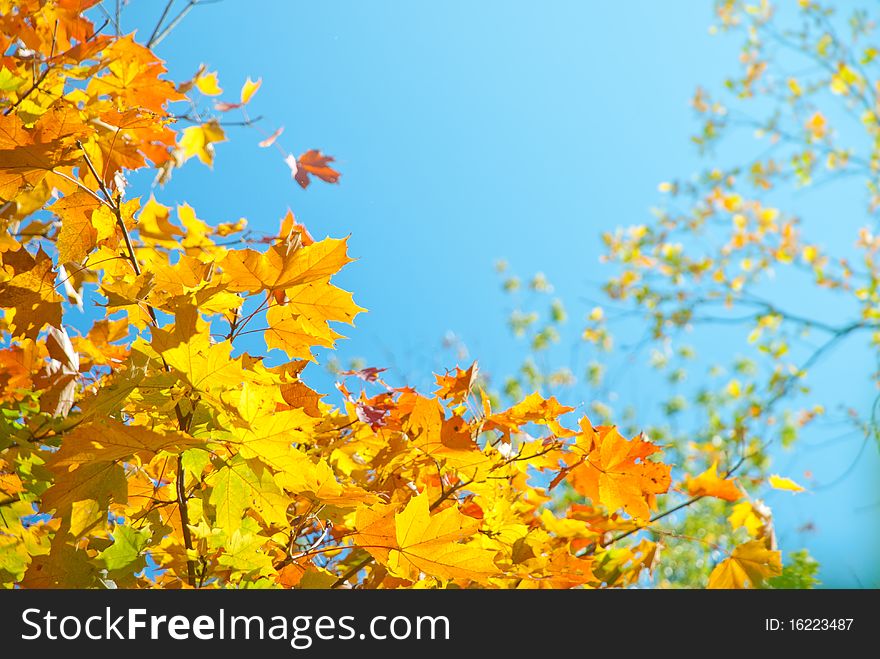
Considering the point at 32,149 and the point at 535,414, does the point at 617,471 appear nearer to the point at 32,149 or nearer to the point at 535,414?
the point at 535,414

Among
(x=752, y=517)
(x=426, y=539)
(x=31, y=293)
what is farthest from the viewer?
(x=752, y=517)

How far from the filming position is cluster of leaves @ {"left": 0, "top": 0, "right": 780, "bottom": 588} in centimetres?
84

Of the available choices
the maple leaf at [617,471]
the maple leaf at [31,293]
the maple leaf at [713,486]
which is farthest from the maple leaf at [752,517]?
the maple leaf at [31,293]

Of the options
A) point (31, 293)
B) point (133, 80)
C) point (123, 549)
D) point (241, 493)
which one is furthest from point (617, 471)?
point (133, 80)

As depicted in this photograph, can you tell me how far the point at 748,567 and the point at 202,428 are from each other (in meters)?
1.03

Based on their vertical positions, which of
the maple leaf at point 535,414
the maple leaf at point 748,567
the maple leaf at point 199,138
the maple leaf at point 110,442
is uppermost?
the maple leaf at point 199,138

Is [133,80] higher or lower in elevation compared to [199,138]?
lower

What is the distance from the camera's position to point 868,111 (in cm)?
594

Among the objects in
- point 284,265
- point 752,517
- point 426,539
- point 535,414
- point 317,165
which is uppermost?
point 317,165

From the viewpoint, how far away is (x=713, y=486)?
4.25 feet

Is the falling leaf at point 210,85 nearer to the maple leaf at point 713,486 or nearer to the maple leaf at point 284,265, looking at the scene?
the maple leaf at point 284,265

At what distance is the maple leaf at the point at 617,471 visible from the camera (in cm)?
115

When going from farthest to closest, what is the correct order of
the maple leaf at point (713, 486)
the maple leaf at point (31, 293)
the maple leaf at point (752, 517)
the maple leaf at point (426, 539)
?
the maple leaf at point (752, 517), the maple leaf at point (713, 486), the maple leaf at point (31, 293), the maple leaf at point (426, 539)
